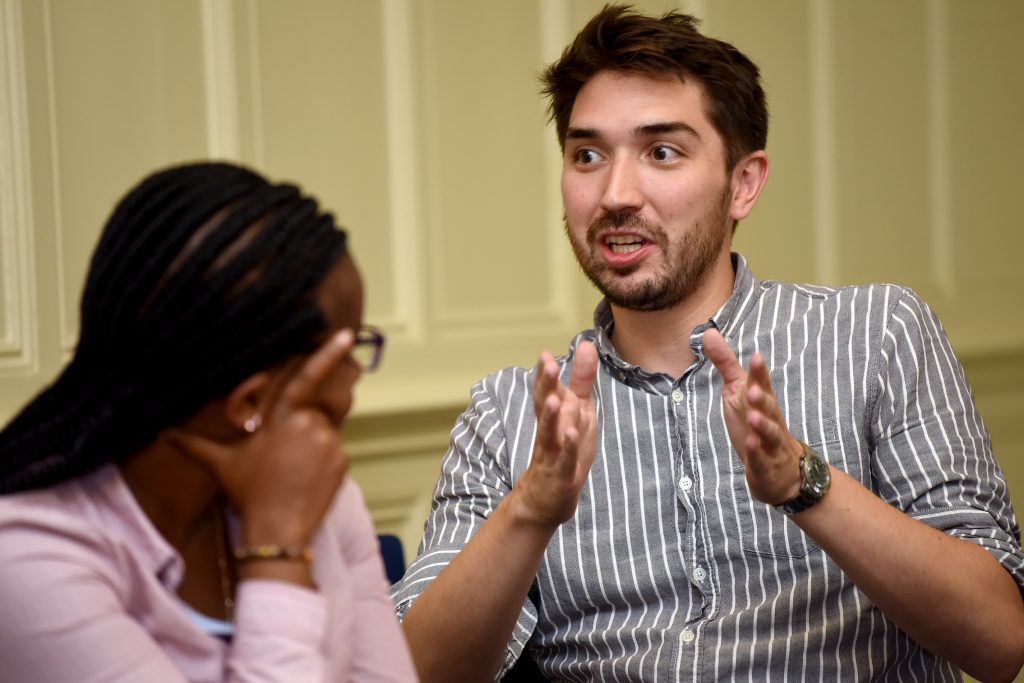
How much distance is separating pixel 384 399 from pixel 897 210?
166 cm

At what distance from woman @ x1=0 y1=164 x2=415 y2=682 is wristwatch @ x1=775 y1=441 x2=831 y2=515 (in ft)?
2.22

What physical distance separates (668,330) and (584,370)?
441 mm

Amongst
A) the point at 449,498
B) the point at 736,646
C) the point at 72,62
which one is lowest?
the point at 736,646

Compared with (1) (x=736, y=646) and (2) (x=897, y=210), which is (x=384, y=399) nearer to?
(1) (x=736, y=646)

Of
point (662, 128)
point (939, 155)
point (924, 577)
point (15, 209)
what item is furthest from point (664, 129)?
point (939, 155)

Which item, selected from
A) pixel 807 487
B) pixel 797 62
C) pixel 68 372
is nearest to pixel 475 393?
pixel 807 487

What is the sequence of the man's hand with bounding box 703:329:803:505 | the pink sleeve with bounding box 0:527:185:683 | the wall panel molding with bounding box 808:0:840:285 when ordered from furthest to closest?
the wall panel molding with bounding box 808:0:840:285 → the man's hand with bounding box 703:329:803:505 → the pink sleeve with bounding box 0:527:185:683

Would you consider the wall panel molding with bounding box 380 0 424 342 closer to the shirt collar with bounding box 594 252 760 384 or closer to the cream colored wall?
the cream colored wall

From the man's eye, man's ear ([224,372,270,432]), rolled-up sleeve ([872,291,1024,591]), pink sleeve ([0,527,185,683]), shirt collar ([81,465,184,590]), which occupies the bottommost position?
rolled-up sleeve ([872,291,1024,591])

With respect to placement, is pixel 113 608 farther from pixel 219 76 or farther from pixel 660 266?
pixel 219 76

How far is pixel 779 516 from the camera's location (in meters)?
1.70

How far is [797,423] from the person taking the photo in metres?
1.75

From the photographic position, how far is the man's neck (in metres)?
1.86

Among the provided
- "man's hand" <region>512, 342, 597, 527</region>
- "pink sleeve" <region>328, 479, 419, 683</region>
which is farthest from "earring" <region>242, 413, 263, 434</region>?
"man's hand" <region>512, 342, 597, 527</region>
